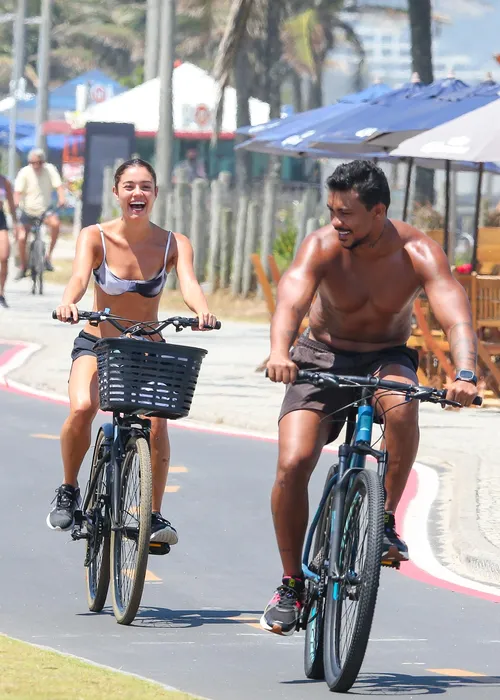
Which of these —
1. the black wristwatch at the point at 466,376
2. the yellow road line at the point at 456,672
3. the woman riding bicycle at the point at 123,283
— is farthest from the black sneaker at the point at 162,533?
the black wristwatch at the point at 466,376

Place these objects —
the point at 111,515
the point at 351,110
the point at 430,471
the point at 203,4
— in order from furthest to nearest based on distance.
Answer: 1. the point at 203,4
2. the point at 351,110
3. the point at 430,471
4. the point at 111,515

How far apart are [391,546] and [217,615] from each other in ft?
4.78

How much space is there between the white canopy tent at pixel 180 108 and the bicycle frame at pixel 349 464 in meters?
45.8

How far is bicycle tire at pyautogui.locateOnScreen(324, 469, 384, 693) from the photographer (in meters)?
6.25

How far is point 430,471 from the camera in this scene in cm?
1252

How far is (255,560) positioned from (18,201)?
60.2 feet

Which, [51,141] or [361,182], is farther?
[51,141]

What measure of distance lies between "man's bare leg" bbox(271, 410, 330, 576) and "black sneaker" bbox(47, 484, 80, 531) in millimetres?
1581

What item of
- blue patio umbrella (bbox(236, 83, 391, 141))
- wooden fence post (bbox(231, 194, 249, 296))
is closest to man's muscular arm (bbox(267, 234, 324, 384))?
blue patio umbrella (bbox(236, 83, 391, 141))

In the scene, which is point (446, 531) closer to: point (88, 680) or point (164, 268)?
point (164, 268)

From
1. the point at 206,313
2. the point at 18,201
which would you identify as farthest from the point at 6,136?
the point at 206,313

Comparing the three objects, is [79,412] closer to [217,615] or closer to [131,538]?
[131,538]

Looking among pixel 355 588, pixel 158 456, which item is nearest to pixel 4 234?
pixel 158 456

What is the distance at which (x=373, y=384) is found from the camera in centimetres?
654
